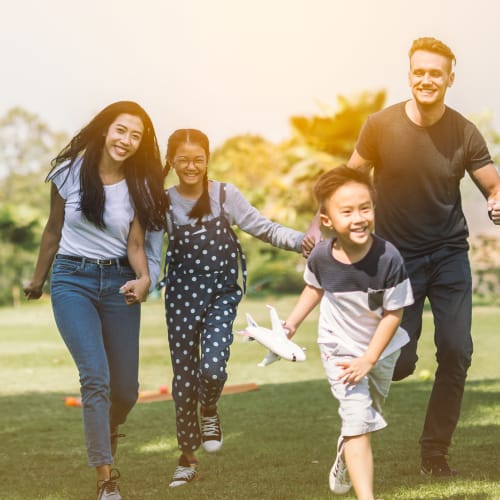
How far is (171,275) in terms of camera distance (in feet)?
20.0

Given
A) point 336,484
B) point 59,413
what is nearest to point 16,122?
point 59,413

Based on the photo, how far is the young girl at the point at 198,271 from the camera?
234 inches

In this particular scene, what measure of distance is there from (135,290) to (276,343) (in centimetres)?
116

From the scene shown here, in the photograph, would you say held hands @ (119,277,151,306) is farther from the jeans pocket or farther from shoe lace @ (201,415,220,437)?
shoe lace @ (201,415,220,437)

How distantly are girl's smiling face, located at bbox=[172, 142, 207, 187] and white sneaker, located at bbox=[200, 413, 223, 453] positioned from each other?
1.47 metres

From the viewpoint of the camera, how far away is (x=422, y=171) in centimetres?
571

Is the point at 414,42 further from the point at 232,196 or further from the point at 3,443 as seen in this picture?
the point at 3,443

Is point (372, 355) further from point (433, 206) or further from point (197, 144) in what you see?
point (197, 144)

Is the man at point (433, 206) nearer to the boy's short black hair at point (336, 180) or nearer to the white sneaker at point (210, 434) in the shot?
the white sneaker at point (210, 434)

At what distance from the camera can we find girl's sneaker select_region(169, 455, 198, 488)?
6.03m

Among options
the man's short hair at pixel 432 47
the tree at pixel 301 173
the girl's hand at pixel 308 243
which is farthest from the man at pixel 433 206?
the tree at pixel 301 173

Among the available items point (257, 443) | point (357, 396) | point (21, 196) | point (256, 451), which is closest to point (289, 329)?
point (357, 396)

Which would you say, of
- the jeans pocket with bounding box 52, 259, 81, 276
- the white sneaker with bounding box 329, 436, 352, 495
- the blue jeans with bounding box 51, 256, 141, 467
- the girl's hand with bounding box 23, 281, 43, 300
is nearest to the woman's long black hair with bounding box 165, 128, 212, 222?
the blue jeans with bounding box 51, 256, 141, 467

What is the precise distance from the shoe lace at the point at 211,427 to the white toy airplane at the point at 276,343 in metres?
1.68
